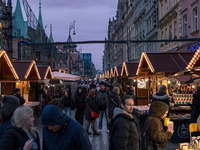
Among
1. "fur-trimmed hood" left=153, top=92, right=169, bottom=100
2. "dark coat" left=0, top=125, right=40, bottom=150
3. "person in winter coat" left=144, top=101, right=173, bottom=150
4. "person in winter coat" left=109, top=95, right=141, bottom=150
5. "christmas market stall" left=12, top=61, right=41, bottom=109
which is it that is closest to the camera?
"dark coat" left=0, top=125, right=40, bottom=150

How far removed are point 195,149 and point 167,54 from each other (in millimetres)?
9167

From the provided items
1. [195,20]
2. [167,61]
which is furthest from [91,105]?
[195,20]

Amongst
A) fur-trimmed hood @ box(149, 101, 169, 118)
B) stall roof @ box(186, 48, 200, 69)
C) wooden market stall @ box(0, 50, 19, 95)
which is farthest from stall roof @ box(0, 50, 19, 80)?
fur-trimmed hood @ box(149, 101, 169, 118)

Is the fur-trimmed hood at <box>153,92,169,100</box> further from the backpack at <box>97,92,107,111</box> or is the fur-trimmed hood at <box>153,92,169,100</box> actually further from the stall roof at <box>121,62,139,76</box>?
the stall roof at <box>121,62,139,76</box>

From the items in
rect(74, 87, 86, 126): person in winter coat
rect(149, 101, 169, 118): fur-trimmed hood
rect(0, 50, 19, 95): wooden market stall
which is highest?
rect(0, 50, 19, 95): wooden market stall

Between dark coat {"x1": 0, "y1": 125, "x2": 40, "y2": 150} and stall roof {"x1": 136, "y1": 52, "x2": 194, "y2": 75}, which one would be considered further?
stall roof {"x1": 136, "y1": 52, "x2": 194, "y2": 75}

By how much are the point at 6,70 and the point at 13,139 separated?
10294 mm

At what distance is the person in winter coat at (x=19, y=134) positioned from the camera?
11.6ft

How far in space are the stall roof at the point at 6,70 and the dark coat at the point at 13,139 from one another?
8762 mm

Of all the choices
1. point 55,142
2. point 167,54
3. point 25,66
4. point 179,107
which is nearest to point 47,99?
point 25,66

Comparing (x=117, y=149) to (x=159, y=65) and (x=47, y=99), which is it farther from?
(x=47, y=99)

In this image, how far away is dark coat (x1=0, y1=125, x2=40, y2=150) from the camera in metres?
3.53

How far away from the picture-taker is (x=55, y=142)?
11.0 feet

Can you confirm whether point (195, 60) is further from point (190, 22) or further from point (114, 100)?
point (190, 22)
